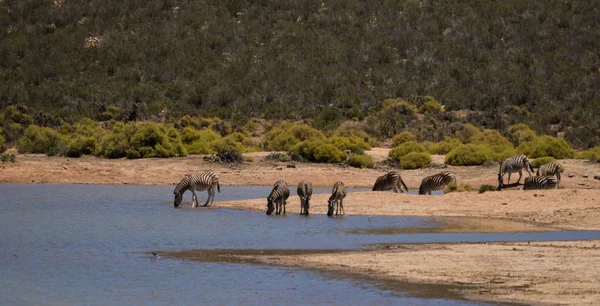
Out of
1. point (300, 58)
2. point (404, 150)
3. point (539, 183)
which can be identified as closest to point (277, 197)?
point (539, 183)

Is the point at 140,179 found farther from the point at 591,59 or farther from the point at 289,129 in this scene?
the point at 591,59

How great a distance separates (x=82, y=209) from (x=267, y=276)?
469 inches

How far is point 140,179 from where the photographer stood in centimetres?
3575

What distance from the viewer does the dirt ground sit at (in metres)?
15.3

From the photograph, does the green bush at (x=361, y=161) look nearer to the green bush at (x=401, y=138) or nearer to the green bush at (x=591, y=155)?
the green bush at (x=591, y=155)

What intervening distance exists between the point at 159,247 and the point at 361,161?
18.8 metres

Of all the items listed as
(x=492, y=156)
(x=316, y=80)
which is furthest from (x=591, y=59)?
(x=492, y=156)

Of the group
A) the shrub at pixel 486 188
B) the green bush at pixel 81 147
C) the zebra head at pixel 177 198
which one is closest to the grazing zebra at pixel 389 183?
the shrub at pixel 486 188

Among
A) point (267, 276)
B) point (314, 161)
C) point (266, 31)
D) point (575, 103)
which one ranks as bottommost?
point (267, 276)

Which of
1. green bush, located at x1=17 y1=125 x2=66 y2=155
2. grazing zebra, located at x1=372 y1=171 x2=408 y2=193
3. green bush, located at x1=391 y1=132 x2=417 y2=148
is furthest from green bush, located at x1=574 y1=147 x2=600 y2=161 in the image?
green bush, located at x1=17 y1=125 x2=66 y2=155

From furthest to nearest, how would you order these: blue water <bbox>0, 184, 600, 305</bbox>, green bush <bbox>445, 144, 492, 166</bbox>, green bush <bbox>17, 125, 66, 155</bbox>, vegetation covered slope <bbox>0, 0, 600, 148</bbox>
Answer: vegetation covered slope <bbox>0, 0, 600, 148</bbox>
green bush <bbox>17, 125, 66, 155</bbox>
green bush <bbox>445, 144, 492, 166</bbox>
blue water <bbox>0, 184, 600, 305</bbox>

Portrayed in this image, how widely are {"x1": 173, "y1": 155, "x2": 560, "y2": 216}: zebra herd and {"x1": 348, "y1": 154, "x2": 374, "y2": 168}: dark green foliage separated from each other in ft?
23.8

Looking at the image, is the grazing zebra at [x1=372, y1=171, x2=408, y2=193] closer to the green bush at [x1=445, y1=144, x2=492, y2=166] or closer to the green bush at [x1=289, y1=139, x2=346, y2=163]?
the green bush at [x1=445, y1=144, x2=492, y2=166]

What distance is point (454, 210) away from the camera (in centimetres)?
2597
